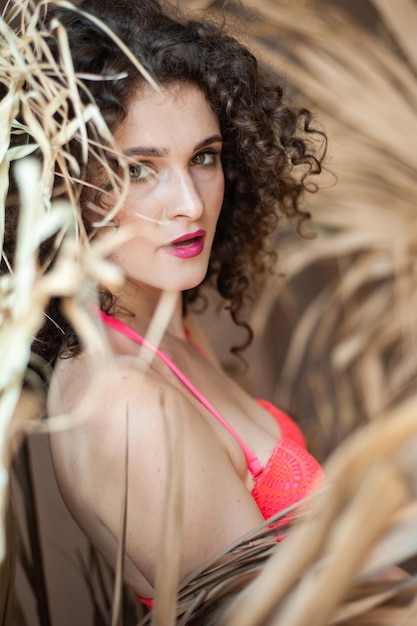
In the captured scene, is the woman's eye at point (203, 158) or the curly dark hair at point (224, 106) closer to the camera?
the curly dark hair at point (224, 106)

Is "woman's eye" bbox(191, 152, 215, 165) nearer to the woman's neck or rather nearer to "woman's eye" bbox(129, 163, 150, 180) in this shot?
"woman's eye" bbox(129, 163, 150, 180)

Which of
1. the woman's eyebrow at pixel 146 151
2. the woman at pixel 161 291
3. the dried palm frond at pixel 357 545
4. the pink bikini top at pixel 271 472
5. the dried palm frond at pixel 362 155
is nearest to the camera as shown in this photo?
the dried palm frond at pixel 357 545

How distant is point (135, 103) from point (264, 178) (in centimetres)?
40

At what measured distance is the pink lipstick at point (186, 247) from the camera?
4.00 ft

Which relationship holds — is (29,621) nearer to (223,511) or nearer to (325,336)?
(223,511)

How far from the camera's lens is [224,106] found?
1.31 m

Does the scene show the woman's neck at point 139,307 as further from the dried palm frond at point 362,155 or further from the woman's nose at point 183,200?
the dried palm frond at point 362,155

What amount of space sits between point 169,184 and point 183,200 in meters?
0.03

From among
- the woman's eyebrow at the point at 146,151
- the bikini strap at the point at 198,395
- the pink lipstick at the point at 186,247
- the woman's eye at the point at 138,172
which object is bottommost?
the bikini strap at the point at 198,395

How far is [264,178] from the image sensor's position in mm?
1478

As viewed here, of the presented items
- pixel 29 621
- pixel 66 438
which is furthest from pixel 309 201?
pixel 29 621

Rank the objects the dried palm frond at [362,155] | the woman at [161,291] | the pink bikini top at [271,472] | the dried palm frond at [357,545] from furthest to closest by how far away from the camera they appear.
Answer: the dried palm frond at [362,155] < the pink bikini top at [271,472] < the woman at [161,291] < the dried palm frond at [357,545]

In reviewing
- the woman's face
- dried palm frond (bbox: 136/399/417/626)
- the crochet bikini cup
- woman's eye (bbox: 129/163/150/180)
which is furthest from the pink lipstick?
dried palm frond (bbox: 136/399/417/626)

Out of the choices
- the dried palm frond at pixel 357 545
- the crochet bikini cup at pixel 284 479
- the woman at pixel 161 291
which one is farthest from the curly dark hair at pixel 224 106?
the dried palm frond at pixel 357 545
